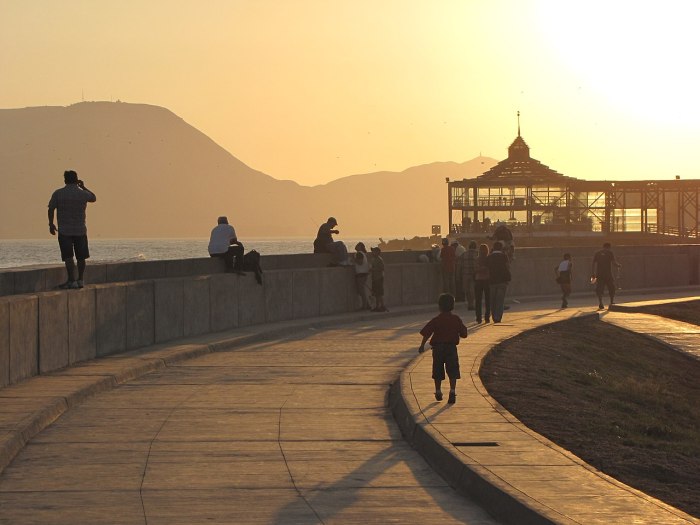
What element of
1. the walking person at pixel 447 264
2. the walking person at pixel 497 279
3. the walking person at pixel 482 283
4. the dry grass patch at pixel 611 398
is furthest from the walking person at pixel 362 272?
the dry grass patch at pixel 611 398

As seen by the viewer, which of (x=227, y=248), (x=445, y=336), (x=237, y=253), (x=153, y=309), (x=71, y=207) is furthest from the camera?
(x=227, y=248)

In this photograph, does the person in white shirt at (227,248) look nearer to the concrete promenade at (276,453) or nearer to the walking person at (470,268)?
the walking person at (470,268)

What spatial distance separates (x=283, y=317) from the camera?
2741 centimetres

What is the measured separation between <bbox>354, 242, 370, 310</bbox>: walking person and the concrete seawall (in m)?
0.21

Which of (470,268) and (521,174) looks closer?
(470,268)

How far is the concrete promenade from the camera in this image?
924 cm

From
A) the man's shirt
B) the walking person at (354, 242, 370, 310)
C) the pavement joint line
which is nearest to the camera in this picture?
the pavement joint line

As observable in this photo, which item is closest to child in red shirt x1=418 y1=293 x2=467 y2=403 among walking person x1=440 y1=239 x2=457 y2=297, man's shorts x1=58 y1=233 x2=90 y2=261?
man's shorts x1=58 y1=233 x2=90 y2=261

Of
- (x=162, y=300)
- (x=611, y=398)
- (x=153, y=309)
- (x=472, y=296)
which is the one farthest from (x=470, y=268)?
(x=611, y=398)

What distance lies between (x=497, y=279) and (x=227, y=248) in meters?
5.23

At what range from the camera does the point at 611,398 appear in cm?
1955

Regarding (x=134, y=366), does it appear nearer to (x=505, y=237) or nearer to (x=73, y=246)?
(x=73, y=246)

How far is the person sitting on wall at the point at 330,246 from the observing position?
3072 centimetres

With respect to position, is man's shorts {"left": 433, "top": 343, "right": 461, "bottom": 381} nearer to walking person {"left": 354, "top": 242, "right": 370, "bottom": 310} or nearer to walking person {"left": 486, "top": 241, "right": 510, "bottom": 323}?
walking person {"left": 486, "top": 241, "right": 510, "bottom": 323}
